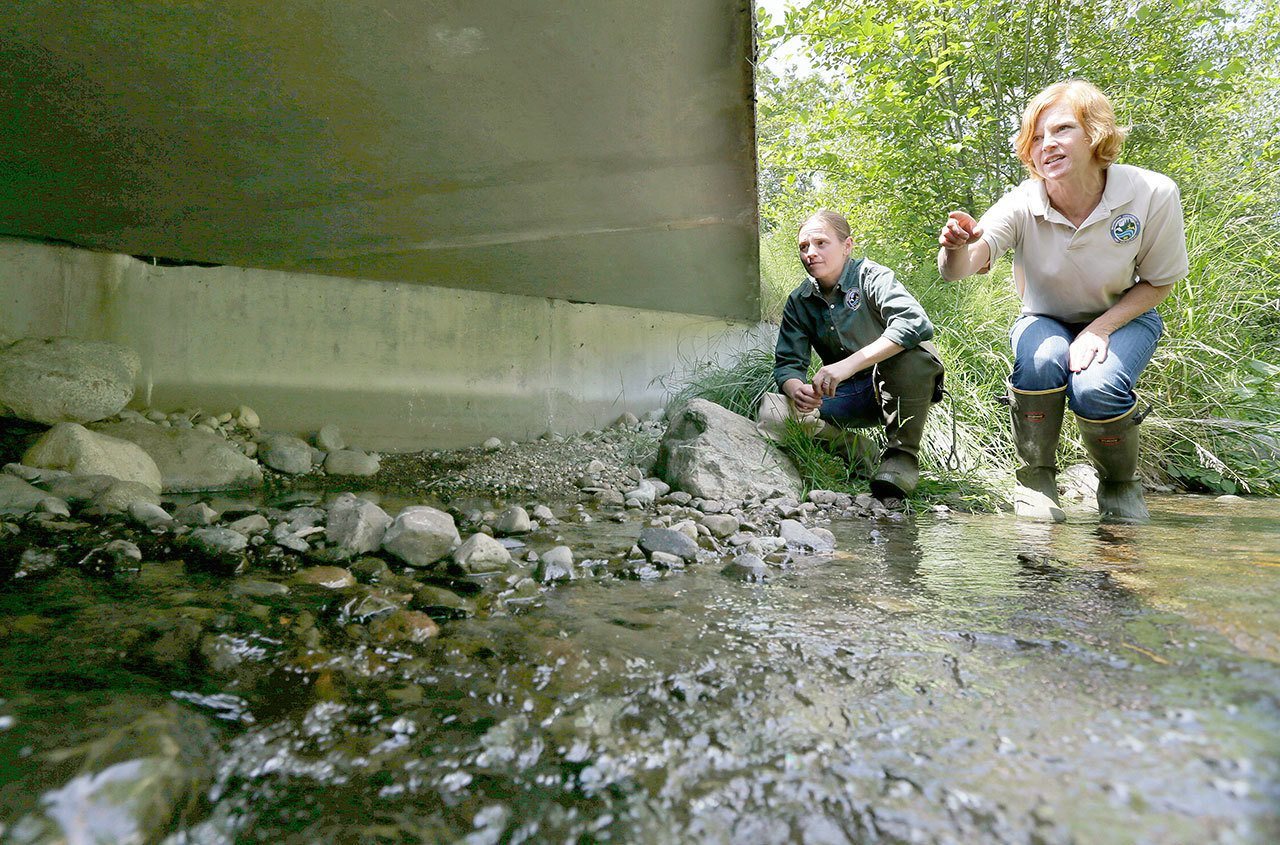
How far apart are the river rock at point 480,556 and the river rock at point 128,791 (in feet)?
2.95

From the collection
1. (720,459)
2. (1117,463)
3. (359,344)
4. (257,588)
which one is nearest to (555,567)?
(257,588)

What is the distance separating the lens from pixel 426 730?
938mm

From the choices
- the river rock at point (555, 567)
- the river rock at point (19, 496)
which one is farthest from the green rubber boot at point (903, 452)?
the river rock at point (19, 496)

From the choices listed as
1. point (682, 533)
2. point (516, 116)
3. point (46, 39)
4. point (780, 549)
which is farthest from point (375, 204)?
point (780, 549)

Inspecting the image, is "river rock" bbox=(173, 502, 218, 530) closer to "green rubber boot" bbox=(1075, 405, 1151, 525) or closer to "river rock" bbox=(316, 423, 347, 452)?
"river rock" bbox=(316, 423, 347, 452)

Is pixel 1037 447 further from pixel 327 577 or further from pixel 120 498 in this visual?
pixel 120 498

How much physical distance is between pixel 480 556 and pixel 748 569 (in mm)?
704

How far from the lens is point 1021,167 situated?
6.09m

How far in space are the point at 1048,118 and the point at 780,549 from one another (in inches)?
73.4

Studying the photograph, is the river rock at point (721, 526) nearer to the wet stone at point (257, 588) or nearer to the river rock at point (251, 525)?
the wet stone at point (257, 588)

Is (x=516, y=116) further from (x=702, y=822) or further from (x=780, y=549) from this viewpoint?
(x=702, y=822)

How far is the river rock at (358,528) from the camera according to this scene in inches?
74.5

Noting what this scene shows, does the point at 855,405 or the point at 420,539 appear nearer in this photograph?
the point at 420,539

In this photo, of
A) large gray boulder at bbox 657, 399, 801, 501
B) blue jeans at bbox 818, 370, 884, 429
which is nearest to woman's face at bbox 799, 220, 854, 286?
blue jeans at bbox 818, 370, 884, 429
